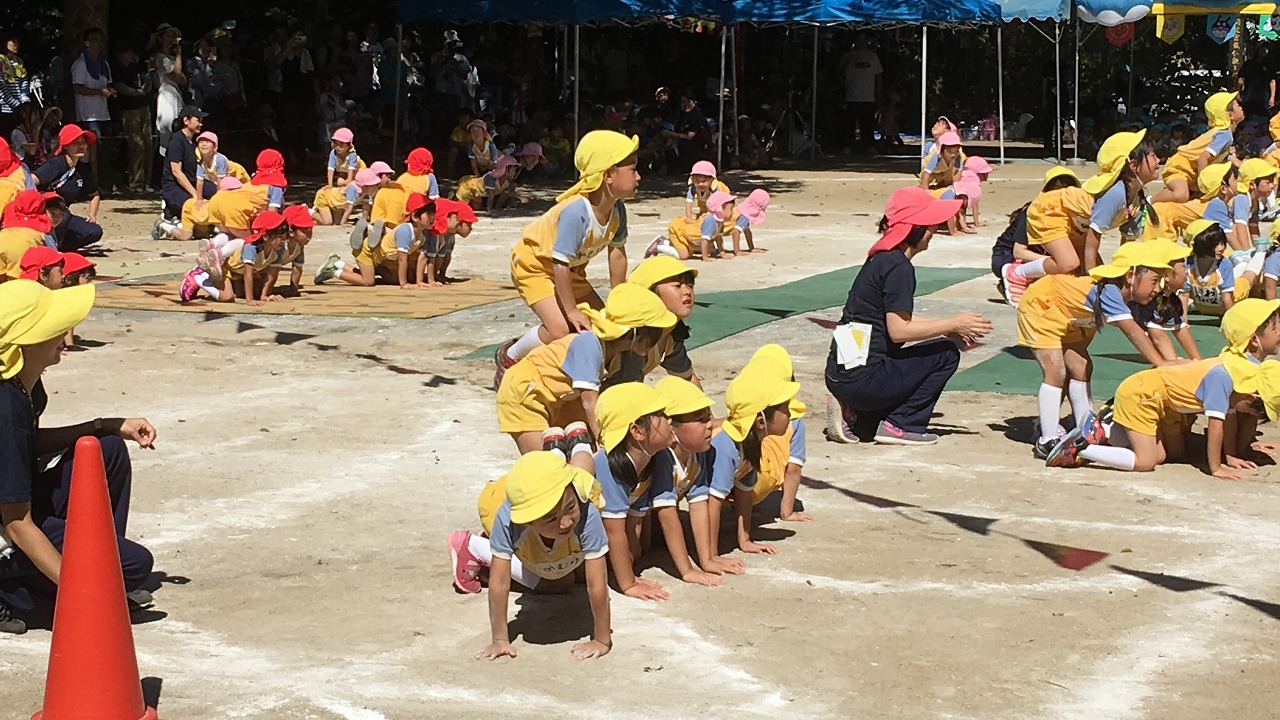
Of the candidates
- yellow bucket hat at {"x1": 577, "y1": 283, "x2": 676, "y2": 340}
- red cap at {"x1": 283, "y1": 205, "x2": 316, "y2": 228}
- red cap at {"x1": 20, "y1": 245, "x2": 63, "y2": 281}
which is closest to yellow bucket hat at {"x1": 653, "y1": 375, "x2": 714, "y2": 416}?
yellow bucket hat at {"x1": 577, "y1": 283, "x2": 676, "y2": 340}

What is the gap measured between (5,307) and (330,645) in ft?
4.90

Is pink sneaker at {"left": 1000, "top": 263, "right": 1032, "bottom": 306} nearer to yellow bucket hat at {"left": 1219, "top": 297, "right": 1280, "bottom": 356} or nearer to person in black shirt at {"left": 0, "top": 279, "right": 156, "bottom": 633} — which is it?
yellow bucket hat at {"left": 1219, "top": 297, "right": 1280, "bottom": 356}

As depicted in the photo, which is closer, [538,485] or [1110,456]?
[538,485]

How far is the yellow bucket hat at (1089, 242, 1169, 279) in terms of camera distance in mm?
8250

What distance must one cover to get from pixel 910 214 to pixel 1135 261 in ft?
3.72

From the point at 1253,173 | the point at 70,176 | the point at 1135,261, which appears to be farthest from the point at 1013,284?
the point at 70,176

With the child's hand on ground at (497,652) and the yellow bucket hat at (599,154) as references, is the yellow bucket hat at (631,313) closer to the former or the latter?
the yellow bucket hat at (599,154)

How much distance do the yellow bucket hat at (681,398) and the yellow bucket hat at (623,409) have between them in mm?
38

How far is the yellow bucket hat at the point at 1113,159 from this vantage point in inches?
362

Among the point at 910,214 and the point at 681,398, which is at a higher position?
the point at 910,214

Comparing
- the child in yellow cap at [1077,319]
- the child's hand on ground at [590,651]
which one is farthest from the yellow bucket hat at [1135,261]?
the child's hand on ground at [590,651]

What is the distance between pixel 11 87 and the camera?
20.5 metres

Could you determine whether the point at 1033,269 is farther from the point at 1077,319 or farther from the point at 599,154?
the point at 599,154

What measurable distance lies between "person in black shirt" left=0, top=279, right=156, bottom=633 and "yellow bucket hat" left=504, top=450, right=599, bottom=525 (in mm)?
1256
